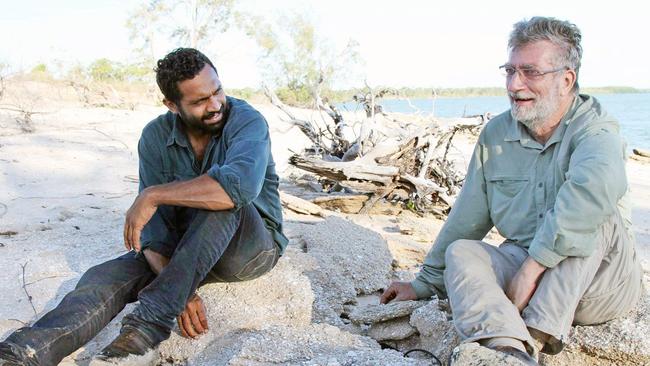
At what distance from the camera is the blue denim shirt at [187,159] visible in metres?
2.72

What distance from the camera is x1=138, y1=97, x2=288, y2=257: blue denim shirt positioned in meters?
2.72

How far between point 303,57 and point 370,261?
871 inches

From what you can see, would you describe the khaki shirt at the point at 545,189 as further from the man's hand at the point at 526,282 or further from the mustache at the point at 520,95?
the mustache at the point at 520,95

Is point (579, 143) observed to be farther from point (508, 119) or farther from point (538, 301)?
point (538, 301)

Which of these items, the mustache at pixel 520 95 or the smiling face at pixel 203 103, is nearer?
the mustache at pixel 520 95

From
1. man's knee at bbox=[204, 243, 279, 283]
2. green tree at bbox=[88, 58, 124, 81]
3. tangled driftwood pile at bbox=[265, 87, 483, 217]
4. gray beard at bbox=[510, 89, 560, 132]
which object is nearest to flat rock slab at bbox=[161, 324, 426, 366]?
man's knee at bbox=[204, 243, 279, 283]

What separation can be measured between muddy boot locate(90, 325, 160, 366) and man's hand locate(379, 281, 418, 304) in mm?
1104

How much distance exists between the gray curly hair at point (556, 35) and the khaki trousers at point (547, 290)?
0.66 m

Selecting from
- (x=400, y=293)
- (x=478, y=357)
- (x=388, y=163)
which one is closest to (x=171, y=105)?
(x=400, y=293)

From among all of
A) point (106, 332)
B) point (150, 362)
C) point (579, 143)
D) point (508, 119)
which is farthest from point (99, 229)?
point (579, 143)

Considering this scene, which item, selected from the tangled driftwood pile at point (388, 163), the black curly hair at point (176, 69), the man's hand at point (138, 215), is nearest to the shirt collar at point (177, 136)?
the black curly hair at point (176, 69)

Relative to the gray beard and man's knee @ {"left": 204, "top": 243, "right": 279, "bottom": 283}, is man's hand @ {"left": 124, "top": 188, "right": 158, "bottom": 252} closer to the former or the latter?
man's knee @ {"left": 204, "top": 243, "right": 279, "bottom": 283}

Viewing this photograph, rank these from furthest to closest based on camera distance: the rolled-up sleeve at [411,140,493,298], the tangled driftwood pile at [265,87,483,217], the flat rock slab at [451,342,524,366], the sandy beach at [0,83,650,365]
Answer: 1. the tangled driftwood pile at [265,87,483,217]
2. the sandy beach at [0,83,650,365]
3. the rolled-up sleeve at [411,140,493,298]
4. the flat rock slab at [451,342,524,366]

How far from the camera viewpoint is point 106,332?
287 centimetres
